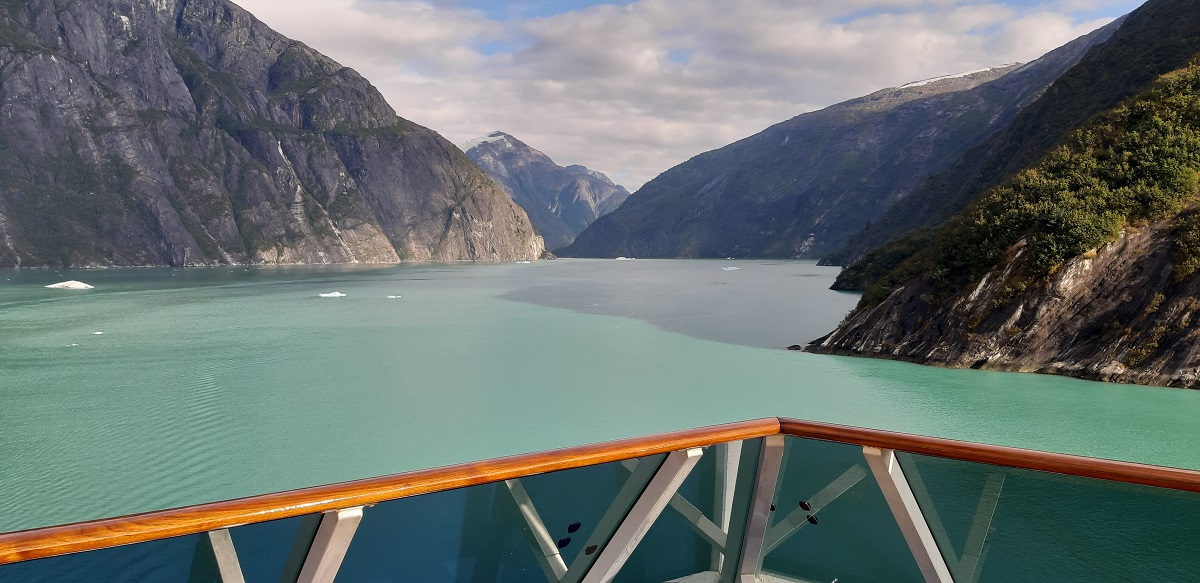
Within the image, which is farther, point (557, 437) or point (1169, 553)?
point (557, 437)

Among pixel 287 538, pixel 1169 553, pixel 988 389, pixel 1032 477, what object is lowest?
pixel 988 389

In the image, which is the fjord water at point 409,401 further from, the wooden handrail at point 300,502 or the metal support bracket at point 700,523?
the wooden handrail at point 300,502

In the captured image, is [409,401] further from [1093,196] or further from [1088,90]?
[1088,90]

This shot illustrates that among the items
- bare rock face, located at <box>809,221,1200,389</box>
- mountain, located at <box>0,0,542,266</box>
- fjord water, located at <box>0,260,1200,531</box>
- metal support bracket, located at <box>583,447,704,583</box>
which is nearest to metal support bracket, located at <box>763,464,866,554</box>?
metal support bracket, located at <box>583,447,704,583</box>

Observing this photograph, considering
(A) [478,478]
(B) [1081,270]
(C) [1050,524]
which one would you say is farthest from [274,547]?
(B) [1081,270]

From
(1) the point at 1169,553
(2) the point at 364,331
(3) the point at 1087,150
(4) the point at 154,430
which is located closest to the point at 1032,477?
(1) the point at 1169,553

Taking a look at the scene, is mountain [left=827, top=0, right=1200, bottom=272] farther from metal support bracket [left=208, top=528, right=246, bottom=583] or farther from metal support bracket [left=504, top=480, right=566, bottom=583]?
metal support bracket [left=208, top=528, right=246, bottom=583]

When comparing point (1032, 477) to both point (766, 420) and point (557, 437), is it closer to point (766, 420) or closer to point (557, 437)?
point (766, 420)
